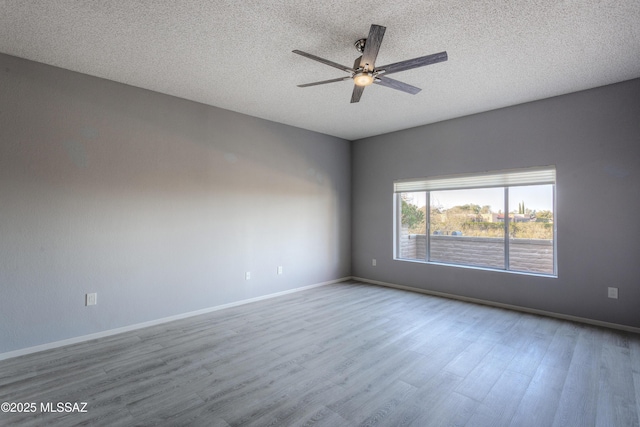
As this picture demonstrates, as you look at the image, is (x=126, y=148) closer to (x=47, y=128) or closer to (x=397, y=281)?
(x=47, y=128)

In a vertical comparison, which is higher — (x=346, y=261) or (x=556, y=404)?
(x=346, y=261)

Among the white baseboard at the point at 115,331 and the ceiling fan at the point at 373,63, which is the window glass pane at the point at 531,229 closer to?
the ceiling fan at the point at 373,63

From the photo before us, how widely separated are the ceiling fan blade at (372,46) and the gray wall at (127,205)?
2536mm

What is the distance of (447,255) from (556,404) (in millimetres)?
3077

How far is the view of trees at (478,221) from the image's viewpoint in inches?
165

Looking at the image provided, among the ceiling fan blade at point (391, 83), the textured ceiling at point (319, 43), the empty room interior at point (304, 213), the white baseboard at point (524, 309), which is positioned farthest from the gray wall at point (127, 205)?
the ceiling fan blade at point (391, 83)

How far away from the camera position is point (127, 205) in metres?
3.50

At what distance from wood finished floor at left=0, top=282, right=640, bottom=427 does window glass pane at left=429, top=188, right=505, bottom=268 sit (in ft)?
3.79

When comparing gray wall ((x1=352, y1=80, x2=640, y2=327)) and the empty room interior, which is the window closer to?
the empty room interior

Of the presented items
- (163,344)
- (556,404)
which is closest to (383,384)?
(556,404)

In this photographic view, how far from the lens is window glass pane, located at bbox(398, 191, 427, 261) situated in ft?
17.5

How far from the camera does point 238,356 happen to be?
110 inches

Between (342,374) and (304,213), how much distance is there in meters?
3.18

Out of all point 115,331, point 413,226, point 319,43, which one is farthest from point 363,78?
point 115,331
